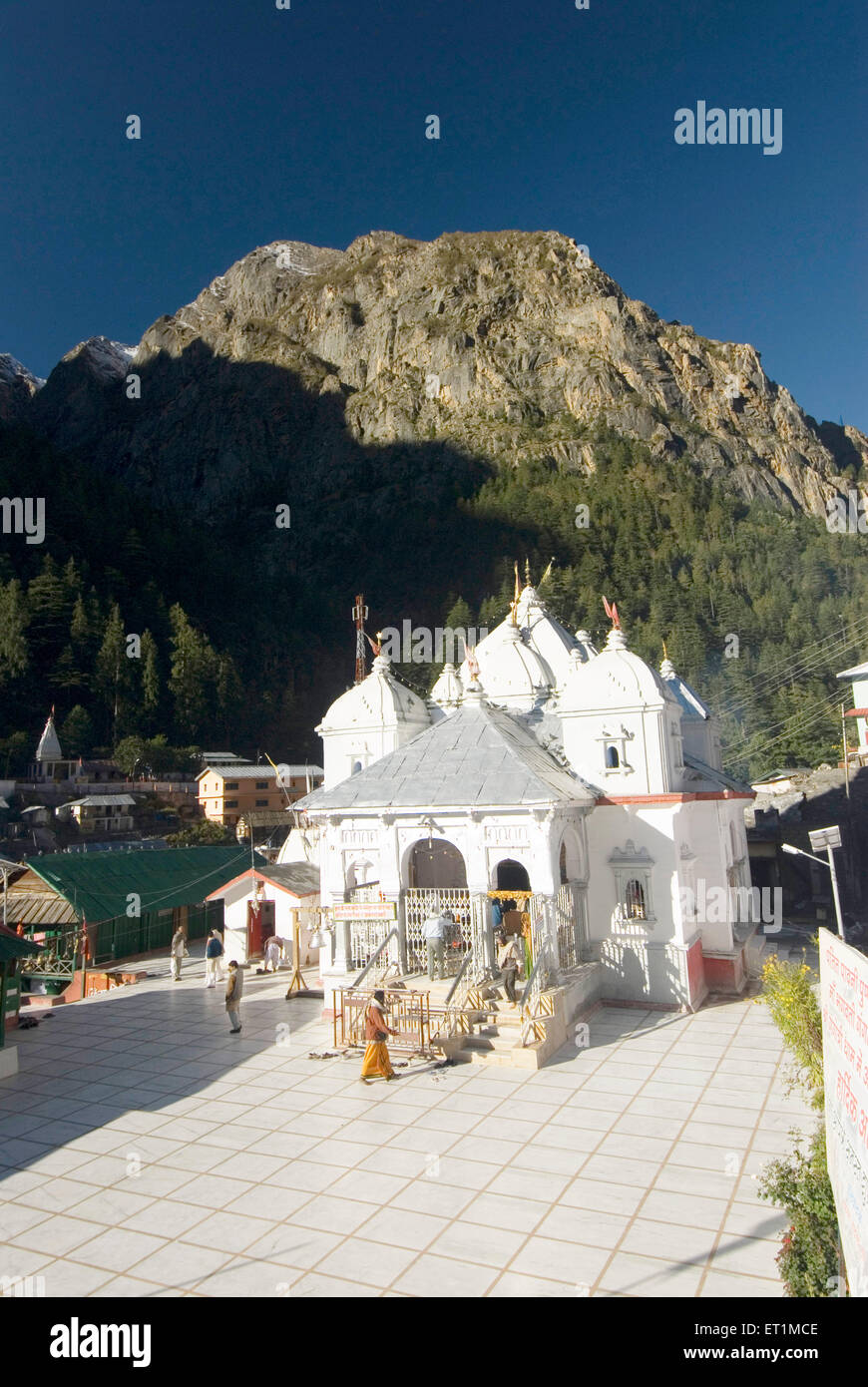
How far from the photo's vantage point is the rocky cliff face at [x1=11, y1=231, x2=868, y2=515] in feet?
323

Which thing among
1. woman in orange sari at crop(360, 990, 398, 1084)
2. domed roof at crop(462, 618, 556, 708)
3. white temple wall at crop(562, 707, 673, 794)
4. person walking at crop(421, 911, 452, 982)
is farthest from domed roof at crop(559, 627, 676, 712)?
woman in orange sari at crop(360, 990, 398, 1084)

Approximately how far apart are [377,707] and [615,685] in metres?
7.13

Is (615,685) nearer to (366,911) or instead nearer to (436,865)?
(436,865)

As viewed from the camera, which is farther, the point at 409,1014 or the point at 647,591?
the point at 647,591

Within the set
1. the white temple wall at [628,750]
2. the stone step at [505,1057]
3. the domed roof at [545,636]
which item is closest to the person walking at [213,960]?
the stone step at [505,1057]

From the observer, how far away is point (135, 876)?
21.4m

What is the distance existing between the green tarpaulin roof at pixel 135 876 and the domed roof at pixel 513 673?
31.4 ft

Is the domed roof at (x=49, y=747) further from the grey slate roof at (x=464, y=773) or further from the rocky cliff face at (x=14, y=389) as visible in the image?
the rocky cliff face at (x=14, y=389)

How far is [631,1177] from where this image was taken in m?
7.96

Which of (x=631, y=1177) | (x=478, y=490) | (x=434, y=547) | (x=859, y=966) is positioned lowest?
(x=631, y=1177)
